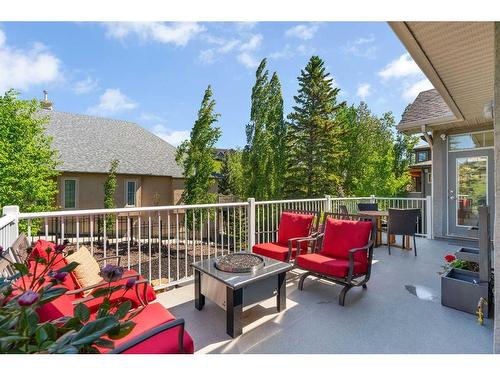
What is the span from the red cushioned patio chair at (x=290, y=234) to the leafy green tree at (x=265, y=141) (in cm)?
1273

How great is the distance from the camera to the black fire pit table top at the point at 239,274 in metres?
2.62

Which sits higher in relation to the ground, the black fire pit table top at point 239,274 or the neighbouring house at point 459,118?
the neighbouring house at point 459,118

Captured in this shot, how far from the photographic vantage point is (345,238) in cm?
385

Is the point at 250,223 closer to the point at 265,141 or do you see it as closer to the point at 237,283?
the point at 237,283

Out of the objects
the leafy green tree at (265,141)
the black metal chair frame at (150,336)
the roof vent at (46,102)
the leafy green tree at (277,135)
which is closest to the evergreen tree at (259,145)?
the leafy green tree at (265,141)

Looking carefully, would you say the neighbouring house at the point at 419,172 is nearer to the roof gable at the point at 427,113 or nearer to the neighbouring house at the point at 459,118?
the roof gable at the point at 427,113

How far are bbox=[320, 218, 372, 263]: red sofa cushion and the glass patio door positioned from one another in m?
4.66

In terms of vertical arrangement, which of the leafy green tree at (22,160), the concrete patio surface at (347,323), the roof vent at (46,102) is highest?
the roof vent at (46,102)

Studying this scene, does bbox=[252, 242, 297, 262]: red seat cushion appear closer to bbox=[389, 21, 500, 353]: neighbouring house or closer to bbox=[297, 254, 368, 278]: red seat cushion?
bbox=[297, 254, 368, 278]: red seat cushion

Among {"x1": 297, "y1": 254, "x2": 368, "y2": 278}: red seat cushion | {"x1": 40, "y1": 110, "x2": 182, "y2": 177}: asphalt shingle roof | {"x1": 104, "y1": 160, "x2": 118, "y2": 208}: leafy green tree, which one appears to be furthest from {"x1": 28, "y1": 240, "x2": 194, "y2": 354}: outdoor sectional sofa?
{"x1": 40, "y1": 110, "x2": 182, "y2": 177}: asphalt shingle roof

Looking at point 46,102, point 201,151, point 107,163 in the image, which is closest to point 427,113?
point 201,151

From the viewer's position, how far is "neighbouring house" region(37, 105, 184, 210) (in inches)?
571

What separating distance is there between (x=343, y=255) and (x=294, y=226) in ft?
3.16
